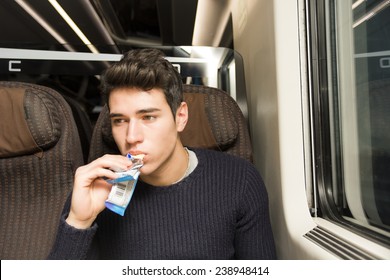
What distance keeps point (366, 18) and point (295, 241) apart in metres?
0.65

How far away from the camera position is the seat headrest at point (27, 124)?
3.96 ft

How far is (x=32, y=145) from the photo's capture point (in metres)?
1.21

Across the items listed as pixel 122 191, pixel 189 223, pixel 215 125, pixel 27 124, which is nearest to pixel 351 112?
pixel 215 125

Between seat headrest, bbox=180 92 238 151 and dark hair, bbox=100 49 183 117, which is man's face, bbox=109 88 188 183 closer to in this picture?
dark hair, bbox=100 49 183 117

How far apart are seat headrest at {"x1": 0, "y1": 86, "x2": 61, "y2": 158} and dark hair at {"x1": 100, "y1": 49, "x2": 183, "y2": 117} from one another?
28 cm

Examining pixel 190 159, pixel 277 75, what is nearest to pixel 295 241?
pixel 190 159

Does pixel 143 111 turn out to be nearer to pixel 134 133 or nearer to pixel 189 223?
pixel 134 133

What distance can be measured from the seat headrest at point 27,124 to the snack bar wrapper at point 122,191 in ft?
1.40

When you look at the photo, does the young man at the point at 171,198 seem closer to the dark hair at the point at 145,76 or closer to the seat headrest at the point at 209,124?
the dark hair at the point at 145,76

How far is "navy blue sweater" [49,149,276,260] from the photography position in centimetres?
108

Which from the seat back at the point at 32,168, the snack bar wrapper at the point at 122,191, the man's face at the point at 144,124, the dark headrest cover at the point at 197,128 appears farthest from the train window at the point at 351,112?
the seat back at the point at 32,168

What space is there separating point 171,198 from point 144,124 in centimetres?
24

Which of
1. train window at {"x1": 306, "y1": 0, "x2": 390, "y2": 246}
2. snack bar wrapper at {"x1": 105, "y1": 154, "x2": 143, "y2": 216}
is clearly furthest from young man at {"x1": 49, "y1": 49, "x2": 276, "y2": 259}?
train window at {"x1": 306, "y1": 0, "x2": 390, "y2": 246}
